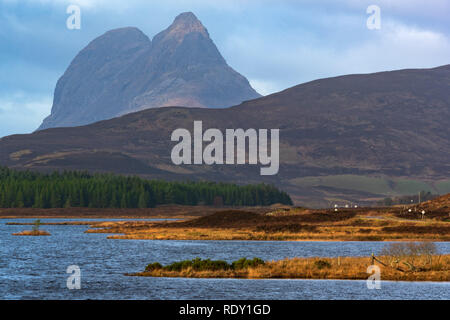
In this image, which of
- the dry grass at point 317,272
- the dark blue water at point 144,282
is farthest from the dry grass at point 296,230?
the dry grass at point 317,272

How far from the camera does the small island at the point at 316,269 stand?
72375 millimetres

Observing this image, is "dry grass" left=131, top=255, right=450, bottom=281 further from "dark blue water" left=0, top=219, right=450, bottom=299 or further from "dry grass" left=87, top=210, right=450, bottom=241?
"dry grass" left=87, top=210, right=450, bottom=241

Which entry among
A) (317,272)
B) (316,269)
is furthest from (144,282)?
(316,269)

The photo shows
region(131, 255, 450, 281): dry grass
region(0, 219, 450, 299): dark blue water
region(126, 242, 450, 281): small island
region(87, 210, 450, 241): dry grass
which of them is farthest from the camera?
region(87, 210, 450, 241): dry grass

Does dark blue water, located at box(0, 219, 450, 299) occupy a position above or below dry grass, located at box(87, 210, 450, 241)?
below

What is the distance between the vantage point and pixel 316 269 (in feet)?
248

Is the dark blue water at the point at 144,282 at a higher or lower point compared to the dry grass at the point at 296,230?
lower

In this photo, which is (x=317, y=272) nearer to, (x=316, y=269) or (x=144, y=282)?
(x=316, y=269)

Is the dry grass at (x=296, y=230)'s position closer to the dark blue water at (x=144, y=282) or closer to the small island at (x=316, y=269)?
the dark blue water at (x=144, y=282)

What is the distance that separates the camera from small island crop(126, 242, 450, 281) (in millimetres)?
72375

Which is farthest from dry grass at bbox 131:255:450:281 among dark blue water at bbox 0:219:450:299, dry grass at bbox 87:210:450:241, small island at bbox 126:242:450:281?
dry grass at bbox 87:210:450:241
